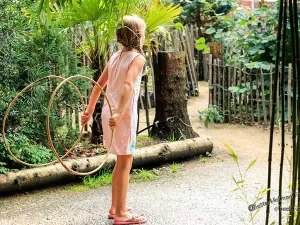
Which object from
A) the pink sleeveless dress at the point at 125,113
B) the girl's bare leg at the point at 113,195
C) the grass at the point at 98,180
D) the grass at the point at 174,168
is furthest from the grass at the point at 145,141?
the pink sleeveless dress at the point at 125,113

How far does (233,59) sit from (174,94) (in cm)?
302

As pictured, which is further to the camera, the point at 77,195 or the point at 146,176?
the point at 146,176

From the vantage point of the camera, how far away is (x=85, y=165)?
20.6 feet

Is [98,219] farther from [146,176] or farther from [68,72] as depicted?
[68,72]

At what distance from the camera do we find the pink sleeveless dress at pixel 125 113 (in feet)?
15.0

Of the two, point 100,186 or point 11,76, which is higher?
point 11,76

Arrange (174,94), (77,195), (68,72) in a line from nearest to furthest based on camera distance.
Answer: (77,195), (68,72), (174,94)

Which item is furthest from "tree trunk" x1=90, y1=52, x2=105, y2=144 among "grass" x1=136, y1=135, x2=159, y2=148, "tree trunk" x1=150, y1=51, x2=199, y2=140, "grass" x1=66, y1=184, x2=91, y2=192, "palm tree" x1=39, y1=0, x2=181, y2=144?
"grass" x1=66, y1=184, x2=91, y2=192

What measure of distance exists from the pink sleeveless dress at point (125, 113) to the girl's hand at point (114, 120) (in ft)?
0.69

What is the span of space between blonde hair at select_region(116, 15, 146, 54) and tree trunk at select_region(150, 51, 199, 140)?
10.2 feet

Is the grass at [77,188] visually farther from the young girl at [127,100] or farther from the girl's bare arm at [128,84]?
the girl's bare arm at [128,84]

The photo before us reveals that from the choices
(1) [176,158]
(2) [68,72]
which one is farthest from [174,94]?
(2) [68,72]

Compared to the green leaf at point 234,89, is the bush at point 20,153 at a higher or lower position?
lower

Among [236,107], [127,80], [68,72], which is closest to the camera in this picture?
[127,80]
